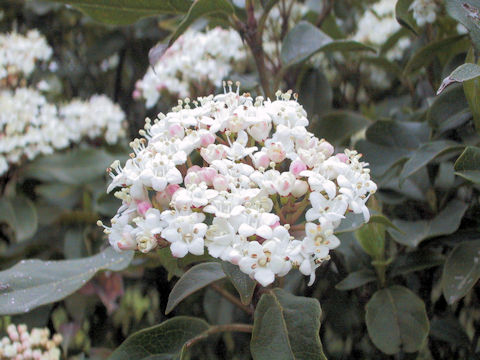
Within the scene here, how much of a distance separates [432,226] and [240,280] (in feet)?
1.75

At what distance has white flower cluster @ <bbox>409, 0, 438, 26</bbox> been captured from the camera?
1.23 metres

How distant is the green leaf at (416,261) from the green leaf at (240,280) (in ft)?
1.57

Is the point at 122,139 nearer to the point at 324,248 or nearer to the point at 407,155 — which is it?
the point at 407,155

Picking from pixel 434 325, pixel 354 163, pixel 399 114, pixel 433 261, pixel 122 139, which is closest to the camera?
pixel 354 163

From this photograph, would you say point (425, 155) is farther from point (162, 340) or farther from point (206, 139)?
point (162, 340)

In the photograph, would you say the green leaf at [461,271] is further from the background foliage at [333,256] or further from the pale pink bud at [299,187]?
the pale pink bud at [299,187]

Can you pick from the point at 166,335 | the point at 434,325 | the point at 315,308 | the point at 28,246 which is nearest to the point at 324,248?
the point at 315,308

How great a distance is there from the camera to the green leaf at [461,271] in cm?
97

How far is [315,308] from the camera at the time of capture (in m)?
0.82

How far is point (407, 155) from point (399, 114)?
1.04 feet

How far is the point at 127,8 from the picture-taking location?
3.84 ft

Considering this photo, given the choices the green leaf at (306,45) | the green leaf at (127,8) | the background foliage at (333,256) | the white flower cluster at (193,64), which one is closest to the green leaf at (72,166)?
the background foliage at (333,256)

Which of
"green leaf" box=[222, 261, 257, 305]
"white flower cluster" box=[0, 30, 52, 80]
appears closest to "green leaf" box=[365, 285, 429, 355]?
"green leaf" box=[222, 261, 257, 305]

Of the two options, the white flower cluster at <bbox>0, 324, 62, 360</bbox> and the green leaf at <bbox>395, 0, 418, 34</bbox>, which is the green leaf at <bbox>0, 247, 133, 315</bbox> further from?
the green leaf at <bbox>395, 0, 418, 34</bbox>
